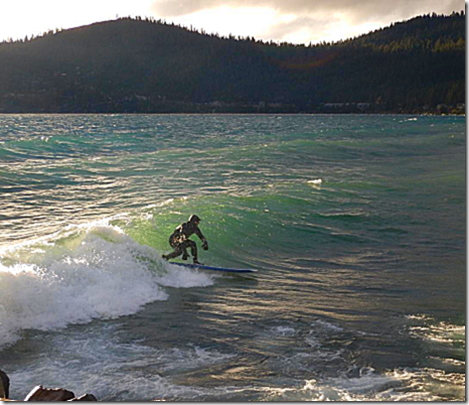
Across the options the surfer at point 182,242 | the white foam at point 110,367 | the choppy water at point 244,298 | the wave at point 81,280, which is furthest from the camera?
the surfer at point 182,242

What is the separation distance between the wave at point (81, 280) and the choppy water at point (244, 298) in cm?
3

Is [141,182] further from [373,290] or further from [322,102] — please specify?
[322,102]

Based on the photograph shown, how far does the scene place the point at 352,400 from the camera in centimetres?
687

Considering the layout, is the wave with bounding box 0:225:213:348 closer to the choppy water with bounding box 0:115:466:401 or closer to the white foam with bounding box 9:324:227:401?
the choppy water with bounding box 0:115:466:401

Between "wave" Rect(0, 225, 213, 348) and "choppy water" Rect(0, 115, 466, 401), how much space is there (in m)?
0.03

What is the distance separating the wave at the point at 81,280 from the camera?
32.1ft

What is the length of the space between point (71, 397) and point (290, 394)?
109 inches

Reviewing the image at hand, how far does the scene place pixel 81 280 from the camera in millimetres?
11273

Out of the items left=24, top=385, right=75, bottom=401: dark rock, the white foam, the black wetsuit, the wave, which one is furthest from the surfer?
left=24, top=385, right=75, bottom=401: dark rock

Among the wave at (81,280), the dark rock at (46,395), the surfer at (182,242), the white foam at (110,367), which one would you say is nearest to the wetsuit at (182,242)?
the surfer at (182,242)

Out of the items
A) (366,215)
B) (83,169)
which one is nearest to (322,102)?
(83,169)

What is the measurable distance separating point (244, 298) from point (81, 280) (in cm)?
296

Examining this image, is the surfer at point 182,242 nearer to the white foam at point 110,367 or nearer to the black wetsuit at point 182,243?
the black wetsuit at point 182,243

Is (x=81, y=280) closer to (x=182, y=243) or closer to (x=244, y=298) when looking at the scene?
(x=182, y=243)
